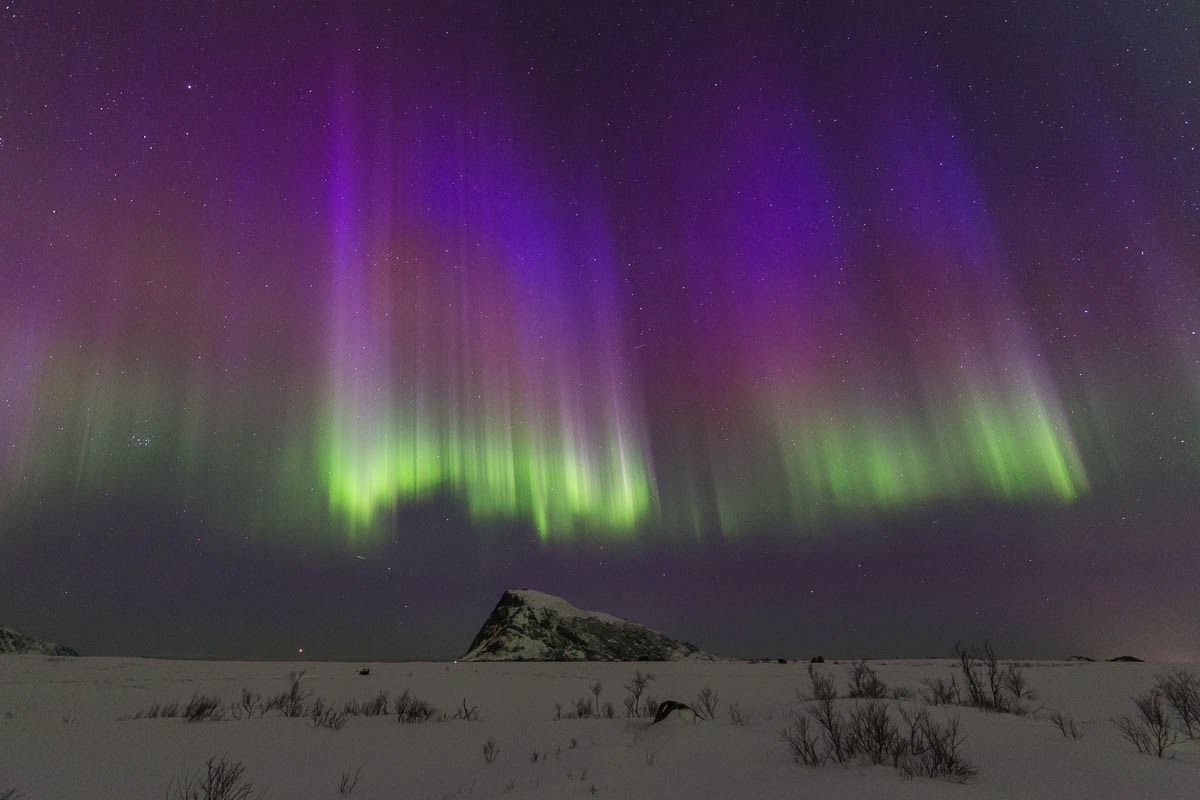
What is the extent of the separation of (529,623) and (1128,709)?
2145 inches

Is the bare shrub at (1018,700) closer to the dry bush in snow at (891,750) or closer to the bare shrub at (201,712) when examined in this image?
the dry bush in snow at (891,750)

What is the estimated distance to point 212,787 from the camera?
549 centimetres

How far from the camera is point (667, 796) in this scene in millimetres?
5211

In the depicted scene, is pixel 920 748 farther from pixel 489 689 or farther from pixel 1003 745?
pixel 489 689

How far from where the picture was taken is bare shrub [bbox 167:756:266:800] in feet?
17.8

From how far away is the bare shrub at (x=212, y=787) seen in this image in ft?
17.8

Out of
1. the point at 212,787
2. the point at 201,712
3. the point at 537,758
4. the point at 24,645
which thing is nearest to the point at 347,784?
the point at 212,787

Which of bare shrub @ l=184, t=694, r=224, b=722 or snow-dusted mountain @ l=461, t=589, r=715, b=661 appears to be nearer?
bare shrub @ l=184, t=694, r=224, b=722

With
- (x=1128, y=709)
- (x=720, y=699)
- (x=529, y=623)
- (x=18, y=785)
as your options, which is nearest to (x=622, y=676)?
(x=720, y=699)

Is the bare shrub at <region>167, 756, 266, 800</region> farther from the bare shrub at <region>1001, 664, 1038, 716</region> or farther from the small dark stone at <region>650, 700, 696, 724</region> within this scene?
the bare shrub at <region>1001, 664, 1038, 716</region>

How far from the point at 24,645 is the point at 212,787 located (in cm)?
6351

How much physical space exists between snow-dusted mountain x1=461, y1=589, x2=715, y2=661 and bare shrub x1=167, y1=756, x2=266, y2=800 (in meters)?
47.7

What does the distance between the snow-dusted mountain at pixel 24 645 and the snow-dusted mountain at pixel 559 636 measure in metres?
35.0

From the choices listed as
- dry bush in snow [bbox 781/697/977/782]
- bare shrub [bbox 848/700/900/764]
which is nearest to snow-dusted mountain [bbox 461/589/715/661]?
dry bush in snow [bbox 781/697/977/782]
